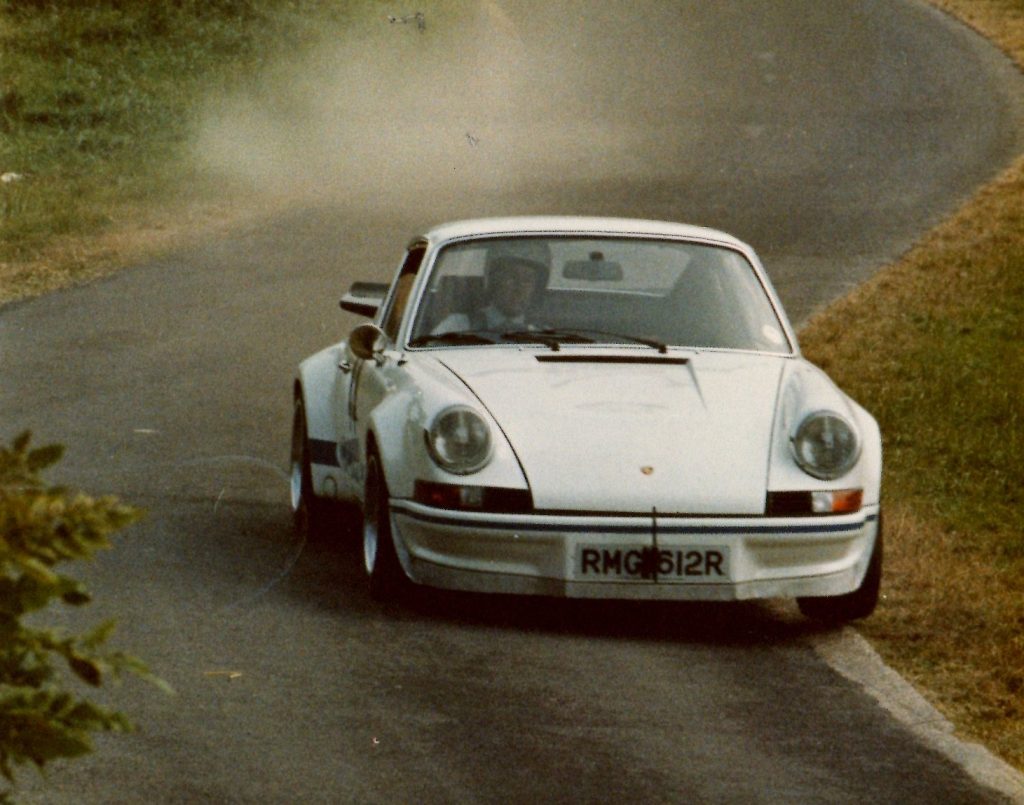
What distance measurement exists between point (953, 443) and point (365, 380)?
415 centimetres

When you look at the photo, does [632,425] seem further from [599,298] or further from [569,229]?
[569,229]

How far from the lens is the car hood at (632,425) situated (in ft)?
22.8

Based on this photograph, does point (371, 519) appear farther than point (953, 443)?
No

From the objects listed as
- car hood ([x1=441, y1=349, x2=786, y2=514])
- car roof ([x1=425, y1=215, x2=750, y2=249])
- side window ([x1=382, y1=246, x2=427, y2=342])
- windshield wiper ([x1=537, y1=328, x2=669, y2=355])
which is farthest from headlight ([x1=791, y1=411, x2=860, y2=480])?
side window ([x1=382, y1=246, x2=427, y2=342])

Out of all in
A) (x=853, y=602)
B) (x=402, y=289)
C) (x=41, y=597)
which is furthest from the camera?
(x=402, y=289)

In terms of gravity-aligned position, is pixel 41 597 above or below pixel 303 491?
above

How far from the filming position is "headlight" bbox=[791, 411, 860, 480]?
713 cm

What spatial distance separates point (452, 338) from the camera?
8.20 meters

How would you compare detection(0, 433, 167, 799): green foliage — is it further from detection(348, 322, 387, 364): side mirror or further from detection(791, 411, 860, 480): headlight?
detection(348, 322, 387, 364): side mirror

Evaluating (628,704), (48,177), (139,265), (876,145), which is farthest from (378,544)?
(876,145)

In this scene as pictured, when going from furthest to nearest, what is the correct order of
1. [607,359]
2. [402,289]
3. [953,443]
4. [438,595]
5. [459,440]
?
1. [953,443]
2. [402,289]
3. [607,359]
4. [438,595]
5. [459,440]

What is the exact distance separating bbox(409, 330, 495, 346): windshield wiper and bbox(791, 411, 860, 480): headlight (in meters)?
1.44

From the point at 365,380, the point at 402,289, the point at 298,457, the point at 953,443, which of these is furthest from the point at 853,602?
the point at 953,443

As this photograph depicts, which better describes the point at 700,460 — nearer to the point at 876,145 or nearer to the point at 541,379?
the point at 541,379
